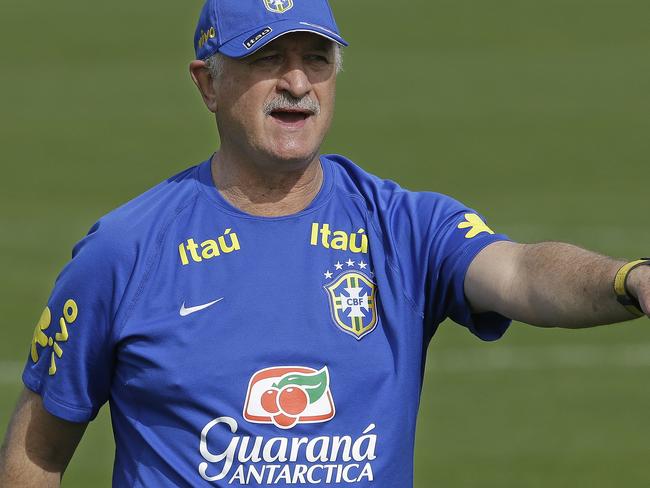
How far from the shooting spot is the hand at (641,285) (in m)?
3.70

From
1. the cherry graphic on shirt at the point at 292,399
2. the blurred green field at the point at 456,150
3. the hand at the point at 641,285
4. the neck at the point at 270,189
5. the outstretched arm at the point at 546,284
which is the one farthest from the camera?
the blurred green field at the point at 456,150

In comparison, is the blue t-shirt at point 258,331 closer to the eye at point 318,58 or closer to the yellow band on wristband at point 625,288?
the eye at point 318,58

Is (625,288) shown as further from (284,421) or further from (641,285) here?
(284,421)

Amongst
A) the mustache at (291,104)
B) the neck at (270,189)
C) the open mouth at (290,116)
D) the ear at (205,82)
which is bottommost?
the neck at (270,189)

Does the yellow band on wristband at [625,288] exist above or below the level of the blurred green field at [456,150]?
below

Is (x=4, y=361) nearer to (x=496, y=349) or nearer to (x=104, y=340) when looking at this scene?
(x=496, y=349)

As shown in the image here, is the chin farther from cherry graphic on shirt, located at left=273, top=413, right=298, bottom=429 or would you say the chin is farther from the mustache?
cherry graphic on shirt, located at left=273, top=413, right=298, bottom=429

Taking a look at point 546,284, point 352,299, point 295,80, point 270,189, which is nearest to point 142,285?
point 270,189

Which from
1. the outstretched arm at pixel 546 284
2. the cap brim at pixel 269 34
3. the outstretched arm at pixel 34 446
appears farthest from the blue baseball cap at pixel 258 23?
the outstretched arm at pixel 34 446

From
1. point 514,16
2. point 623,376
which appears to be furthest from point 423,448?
point 514,16

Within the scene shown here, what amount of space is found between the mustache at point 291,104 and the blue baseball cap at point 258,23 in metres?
0.15

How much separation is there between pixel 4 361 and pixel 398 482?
25.2 ft

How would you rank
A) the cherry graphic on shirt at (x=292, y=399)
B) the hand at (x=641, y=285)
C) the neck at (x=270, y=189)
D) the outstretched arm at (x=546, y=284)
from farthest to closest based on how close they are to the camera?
the neck at (x=270, y=189) → the cherry graphic on shirt at (x=292, y=399) → the outstretched arm at (x=546, y=284) → the hand at (x=641, y=285)

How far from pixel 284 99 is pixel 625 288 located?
119cm
